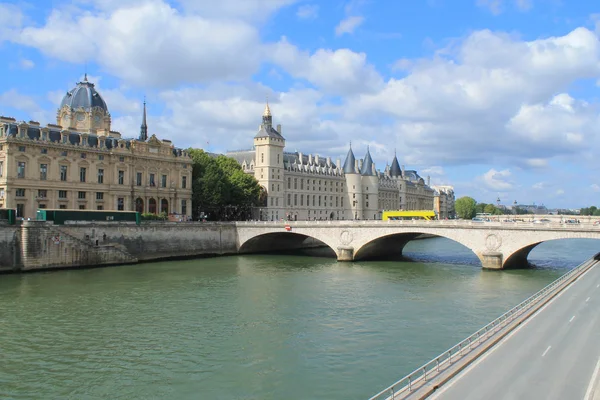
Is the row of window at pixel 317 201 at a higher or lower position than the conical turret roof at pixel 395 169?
lower

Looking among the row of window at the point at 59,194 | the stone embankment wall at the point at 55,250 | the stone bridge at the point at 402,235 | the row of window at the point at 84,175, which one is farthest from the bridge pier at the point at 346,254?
the row of window at the point at 59,194

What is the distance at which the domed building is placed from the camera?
6197 centimetres

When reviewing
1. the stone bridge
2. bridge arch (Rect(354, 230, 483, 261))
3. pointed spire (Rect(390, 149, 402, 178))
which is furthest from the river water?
pointed spire (Rect(390, 149, 402, 178))

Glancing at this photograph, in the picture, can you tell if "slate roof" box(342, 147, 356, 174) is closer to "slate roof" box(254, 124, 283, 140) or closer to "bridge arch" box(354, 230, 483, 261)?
"slate roof" box(254, 124, 283, 140)

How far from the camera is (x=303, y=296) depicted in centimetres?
3925

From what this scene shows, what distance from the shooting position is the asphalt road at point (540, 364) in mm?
15695

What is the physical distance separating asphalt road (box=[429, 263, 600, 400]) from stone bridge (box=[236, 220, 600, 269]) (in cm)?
2523

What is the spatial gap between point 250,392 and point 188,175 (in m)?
64.2

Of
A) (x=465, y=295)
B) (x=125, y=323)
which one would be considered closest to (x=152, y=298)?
(x=125, y=323)

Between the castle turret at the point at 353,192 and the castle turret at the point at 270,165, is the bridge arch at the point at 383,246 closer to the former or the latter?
the castle turret at the point at 270,165

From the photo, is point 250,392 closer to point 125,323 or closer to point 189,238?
point 125,323

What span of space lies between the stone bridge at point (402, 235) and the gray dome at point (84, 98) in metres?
27.4

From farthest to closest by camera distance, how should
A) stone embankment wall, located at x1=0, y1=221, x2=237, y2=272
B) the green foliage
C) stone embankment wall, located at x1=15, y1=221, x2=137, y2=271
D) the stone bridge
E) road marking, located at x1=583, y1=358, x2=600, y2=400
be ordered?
the green foliage
stone embankment wall, located at x1=15, y1=221, x2=137, y2=271
stone embankment wall, located at x1=0, y1=221, x2=237, y2=272
the stone bridge
road marking, located at x1=583, y1=358, x2=600, y2=400

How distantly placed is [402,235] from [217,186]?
31.4 m
